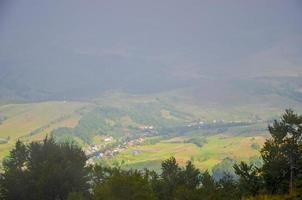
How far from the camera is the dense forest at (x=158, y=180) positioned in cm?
3922

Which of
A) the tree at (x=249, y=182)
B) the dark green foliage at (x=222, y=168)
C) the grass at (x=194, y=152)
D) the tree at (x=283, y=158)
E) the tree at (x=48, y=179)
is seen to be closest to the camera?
the tree at (x=283, y=158)

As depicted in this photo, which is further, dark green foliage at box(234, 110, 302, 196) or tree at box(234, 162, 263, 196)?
tree at box(234, 162, 263, 196)

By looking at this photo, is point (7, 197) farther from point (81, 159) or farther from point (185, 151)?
point (185, 151)

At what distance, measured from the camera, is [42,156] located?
57.4m

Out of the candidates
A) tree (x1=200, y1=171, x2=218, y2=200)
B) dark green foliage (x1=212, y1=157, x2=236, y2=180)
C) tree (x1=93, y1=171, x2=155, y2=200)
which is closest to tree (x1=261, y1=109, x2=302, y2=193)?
tree (x1=200, y1=171, x2=218, y2=200)

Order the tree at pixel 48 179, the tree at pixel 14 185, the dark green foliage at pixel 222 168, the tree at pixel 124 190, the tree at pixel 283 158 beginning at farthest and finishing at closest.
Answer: the dark green foliage at pixel 222 168 → the tree at pixel 14 185 → the tree at pixel 48 179 → the tree at pixel 283 158 → the tree at pixel 124 190

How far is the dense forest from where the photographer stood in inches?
1544

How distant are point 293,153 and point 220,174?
91061 mm

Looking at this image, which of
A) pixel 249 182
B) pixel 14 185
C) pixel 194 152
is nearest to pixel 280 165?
pixel 249 182

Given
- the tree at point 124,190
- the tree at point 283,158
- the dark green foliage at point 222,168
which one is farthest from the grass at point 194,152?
the tree at point 124,190

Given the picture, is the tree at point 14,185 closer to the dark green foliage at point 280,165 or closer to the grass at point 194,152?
the dark green foliage at point 280,165

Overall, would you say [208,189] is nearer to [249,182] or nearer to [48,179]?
[249,182]

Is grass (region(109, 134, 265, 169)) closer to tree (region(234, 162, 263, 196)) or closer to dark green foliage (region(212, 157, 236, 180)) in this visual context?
dark green foliage (region(212, 157, 236, 180))

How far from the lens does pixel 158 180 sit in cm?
5000
